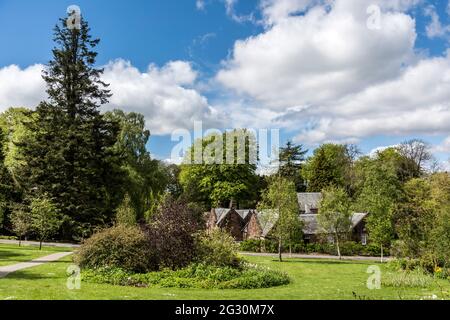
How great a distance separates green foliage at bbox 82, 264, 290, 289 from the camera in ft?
56.3

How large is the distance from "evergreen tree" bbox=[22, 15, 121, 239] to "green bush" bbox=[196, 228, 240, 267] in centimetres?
2398

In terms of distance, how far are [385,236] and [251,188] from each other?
32326 millimetres

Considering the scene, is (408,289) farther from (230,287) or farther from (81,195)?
(81,195)

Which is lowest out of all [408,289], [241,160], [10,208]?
[408,289]

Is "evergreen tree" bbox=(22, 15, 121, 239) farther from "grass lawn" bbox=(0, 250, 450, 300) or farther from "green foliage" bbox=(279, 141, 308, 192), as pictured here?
"green foliage" bbox=(279, 141, 308, 192)

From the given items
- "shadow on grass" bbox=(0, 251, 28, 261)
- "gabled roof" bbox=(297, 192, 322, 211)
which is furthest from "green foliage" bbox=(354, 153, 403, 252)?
"shadow on grass" bbox=(0, 251, 28, 261)

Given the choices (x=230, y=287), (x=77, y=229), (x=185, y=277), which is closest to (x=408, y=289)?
(x=230, y=287)

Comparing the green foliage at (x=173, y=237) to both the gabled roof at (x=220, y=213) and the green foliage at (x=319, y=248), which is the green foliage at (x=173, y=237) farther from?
the gabled roof at (x=220, y=213)

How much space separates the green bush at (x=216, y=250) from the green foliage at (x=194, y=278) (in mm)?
752

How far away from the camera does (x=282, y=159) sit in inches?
3420

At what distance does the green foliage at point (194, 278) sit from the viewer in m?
17.2

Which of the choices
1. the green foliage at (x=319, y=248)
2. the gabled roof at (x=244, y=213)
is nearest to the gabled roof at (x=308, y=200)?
the gabled roof at (x=244, y=213)

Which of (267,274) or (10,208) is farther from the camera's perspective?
(10,208)
